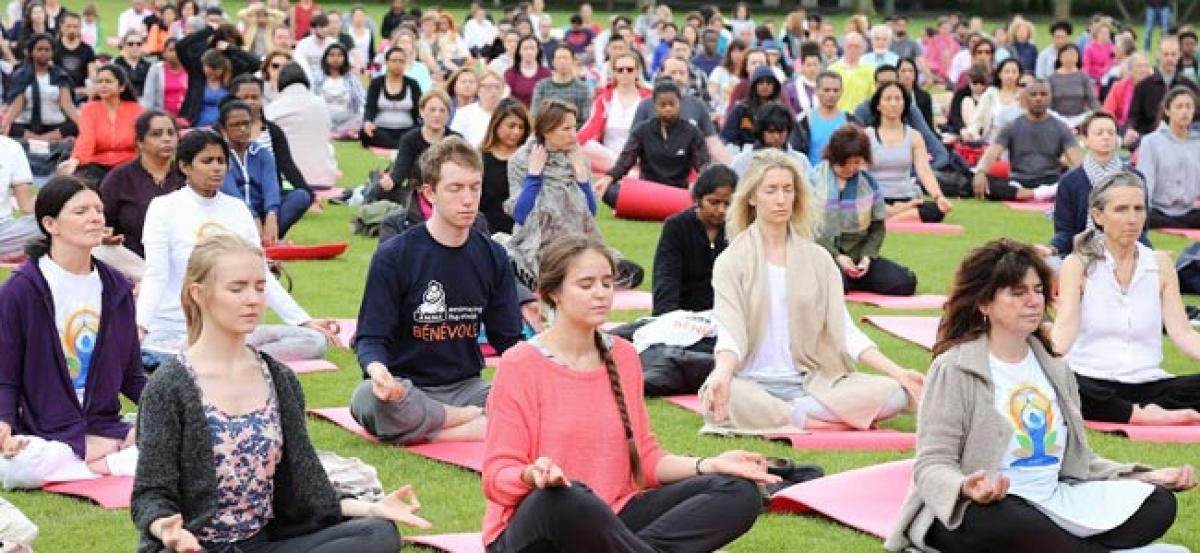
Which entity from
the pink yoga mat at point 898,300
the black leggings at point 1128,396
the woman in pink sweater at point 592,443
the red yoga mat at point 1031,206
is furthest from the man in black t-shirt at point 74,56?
the woman in pink sweater at point 592,443

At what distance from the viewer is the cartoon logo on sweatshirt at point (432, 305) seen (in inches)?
329

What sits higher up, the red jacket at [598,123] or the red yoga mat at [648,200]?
the red jacket at [598,123]

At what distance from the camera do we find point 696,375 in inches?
389

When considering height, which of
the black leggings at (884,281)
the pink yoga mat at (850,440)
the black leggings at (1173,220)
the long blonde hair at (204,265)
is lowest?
the black leggings at (1173,220)

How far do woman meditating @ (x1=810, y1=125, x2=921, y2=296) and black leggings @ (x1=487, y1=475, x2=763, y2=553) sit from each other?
612 cm

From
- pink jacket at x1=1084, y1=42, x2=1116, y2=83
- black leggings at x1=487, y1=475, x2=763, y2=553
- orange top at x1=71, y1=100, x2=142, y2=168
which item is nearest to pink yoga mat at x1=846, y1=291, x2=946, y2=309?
orange top at x1=71, y1=100, x2=142, y2=168

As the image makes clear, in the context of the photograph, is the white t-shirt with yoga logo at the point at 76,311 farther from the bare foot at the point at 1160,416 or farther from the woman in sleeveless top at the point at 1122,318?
the bare foot at the point at 1160,416

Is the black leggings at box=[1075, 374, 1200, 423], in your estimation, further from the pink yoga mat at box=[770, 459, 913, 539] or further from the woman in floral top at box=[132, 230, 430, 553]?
the woman in floral top at box=[132, 230, 430, 553]

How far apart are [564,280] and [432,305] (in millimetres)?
2326

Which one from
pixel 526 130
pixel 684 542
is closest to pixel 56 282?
pixel 684 542

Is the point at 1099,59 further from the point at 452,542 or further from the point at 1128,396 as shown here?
the point at 452,542

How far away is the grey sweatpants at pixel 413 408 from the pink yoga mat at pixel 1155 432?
280 cm

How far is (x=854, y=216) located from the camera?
502 inches

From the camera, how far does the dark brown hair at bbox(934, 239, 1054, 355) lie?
21.5 feet
